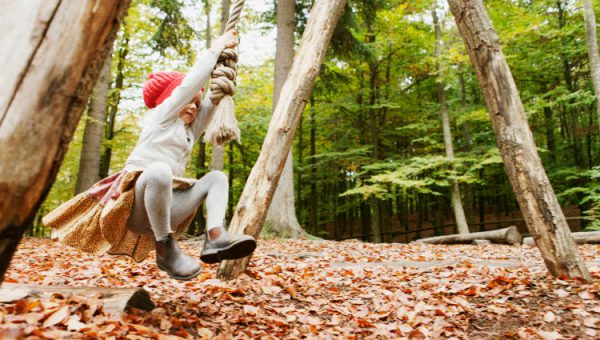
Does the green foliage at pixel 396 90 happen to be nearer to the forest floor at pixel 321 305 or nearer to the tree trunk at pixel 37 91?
the forest floor at pixel 321 305

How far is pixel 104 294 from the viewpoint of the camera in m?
2.61

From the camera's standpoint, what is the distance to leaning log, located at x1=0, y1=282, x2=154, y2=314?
96.3 inches

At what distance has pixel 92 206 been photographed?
2.78 m

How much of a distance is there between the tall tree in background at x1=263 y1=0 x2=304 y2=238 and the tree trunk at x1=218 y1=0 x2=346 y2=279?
4.76 m

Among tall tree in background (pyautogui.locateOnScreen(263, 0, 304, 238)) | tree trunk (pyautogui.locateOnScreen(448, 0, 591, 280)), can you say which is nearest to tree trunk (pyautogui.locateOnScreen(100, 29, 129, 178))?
tall tree in background (pyautogui.locateOnScreen(263, 0, 304, 238))

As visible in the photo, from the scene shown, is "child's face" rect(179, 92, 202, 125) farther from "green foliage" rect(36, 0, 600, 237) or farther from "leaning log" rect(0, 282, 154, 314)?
"green foliage" rect(36, 0, 600, 237)

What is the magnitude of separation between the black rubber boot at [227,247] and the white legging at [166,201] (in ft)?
0.40

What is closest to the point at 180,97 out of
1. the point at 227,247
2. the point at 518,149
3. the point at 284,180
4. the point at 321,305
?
the point at 227,247

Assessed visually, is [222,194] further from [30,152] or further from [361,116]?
[361,116]

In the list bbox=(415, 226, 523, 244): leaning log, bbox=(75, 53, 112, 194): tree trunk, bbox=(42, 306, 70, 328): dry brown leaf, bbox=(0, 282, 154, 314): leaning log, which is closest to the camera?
bbox=(42, 306, 70, 328): dry brown leaf

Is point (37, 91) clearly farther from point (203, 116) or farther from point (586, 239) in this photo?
point (586, 239)

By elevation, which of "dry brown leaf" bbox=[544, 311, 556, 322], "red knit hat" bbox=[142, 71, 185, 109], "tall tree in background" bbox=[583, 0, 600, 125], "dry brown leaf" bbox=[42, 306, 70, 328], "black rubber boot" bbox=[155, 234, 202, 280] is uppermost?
"tall tree in background" bbox=[583, 0, 600, 125]

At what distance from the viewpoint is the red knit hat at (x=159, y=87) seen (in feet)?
10.0

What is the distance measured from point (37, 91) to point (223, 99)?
1.80m
